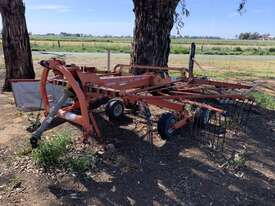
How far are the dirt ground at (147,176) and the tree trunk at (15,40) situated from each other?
3.24 metres

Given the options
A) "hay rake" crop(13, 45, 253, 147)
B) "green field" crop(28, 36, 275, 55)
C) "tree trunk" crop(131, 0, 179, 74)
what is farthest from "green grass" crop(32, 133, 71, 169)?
"green field" crop(28, 36, 275, 55)

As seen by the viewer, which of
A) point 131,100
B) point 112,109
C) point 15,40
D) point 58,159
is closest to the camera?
point 58,159

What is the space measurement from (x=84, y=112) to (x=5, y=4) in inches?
184

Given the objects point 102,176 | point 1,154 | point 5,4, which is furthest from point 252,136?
point 5,4

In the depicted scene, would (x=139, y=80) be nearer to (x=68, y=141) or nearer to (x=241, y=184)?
(x=68, y=141)

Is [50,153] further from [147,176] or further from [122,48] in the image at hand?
[122,48]

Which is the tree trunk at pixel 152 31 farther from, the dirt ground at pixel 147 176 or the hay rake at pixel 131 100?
the dirt ground at pixel 147 176

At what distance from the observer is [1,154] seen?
16.4 ft

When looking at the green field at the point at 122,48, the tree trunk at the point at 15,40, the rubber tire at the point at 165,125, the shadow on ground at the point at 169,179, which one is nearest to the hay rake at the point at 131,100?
the rubber tire at the point at 165,125

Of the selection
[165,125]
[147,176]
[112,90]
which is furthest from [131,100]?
[147,176]

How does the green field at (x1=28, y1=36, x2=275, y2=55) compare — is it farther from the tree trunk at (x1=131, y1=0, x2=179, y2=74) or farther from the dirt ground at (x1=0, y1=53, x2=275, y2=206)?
the dirt ground at (x1=0, y1=53, x2=275, y2=206)

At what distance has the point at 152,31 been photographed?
7.51m

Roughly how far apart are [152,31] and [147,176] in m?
3.68

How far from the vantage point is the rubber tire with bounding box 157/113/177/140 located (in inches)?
205
